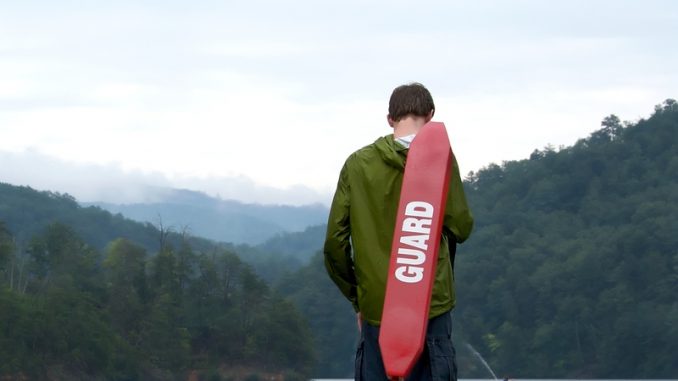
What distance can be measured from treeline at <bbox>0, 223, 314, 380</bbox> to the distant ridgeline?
114 millimetres

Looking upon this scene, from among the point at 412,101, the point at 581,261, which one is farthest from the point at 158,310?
the point at 412,101

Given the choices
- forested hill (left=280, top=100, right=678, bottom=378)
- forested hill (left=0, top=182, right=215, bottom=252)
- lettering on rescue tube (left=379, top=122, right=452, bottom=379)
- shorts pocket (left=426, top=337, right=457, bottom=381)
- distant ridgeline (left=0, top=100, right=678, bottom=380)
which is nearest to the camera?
lettering on rescue tube (left=379, top=122, right=452, bottom=379)

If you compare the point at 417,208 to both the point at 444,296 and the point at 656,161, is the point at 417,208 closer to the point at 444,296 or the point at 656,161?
the point at 444,296

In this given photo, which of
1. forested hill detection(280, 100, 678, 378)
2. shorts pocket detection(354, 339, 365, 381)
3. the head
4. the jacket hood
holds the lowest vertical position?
shorts pocket detection(354, 339, 365, 381)

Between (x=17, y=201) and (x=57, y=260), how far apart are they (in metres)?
39.5

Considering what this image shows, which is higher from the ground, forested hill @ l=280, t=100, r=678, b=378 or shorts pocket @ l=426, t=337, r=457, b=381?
forested hill @ l=280, t=100, r=678, b=378

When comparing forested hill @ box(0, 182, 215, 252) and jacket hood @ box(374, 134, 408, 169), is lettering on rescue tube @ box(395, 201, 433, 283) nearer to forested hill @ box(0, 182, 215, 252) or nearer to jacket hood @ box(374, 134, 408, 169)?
jacket hood @ box(374, 134, 408, 169)

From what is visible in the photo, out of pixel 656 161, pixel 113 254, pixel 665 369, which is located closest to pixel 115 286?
pixel 113 254

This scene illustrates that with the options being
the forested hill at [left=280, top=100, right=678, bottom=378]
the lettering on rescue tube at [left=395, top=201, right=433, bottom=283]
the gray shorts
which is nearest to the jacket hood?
the lettering on rescue tube at [left=395, top=201, right=433, bottom=283]

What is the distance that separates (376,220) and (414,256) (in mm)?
264

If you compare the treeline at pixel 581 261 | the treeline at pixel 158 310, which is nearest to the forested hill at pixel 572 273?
the treeline at pixel 581 261

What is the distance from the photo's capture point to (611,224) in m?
116

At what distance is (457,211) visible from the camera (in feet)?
16.6

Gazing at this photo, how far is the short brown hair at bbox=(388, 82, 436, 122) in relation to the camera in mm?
5098
